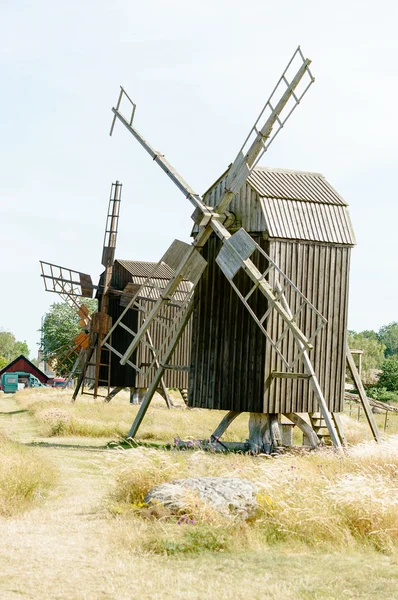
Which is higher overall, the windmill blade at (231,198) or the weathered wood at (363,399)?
the windmill blade at (231,198)

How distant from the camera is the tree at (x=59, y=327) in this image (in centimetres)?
7450

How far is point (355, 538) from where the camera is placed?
35.3 ft

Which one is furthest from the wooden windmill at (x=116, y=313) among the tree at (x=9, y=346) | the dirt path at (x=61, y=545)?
the tree at (x=9, y=346)

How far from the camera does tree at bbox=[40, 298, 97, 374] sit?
2933 inches

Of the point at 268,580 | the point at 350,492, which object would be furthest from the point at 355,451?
the point at 268,580

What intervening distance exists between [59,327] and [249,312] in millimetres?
57050

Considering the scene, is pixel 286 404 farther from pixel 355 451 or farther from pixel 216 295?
pixel 355 451

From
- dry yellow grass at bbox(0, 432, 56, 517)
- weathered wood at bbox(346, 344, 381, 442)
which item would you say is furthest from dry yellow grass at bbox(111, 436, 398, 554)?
weathered wood at bbox(346, 344, 381, 442)

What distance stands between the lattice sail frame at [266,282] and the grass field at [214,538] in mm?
4658

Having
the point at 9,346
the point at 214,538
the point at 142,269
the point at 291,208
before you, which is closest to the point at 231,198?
the point at 291,208

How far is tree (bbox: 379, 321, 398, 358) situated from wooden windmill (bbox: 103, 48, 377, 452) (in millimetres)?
142362

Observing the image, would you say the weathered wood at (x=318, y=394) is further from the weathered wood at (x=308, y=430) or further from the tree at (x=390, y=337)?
the tree at (x=390, y=337)

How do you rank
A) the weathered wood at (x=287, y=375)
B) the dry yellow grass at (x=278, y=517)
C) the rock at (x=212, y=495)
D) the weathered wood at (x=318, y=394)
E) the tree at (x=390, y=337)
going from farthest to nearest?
the tree at (x=390, y=337), the weathered wood at (x=287, y=375), the weathered wood at (x=318, y=394), the rock at (x=212, y=495), the dry yellow grass at (x=278, y=517)

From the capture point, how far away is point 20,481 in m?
12.7
